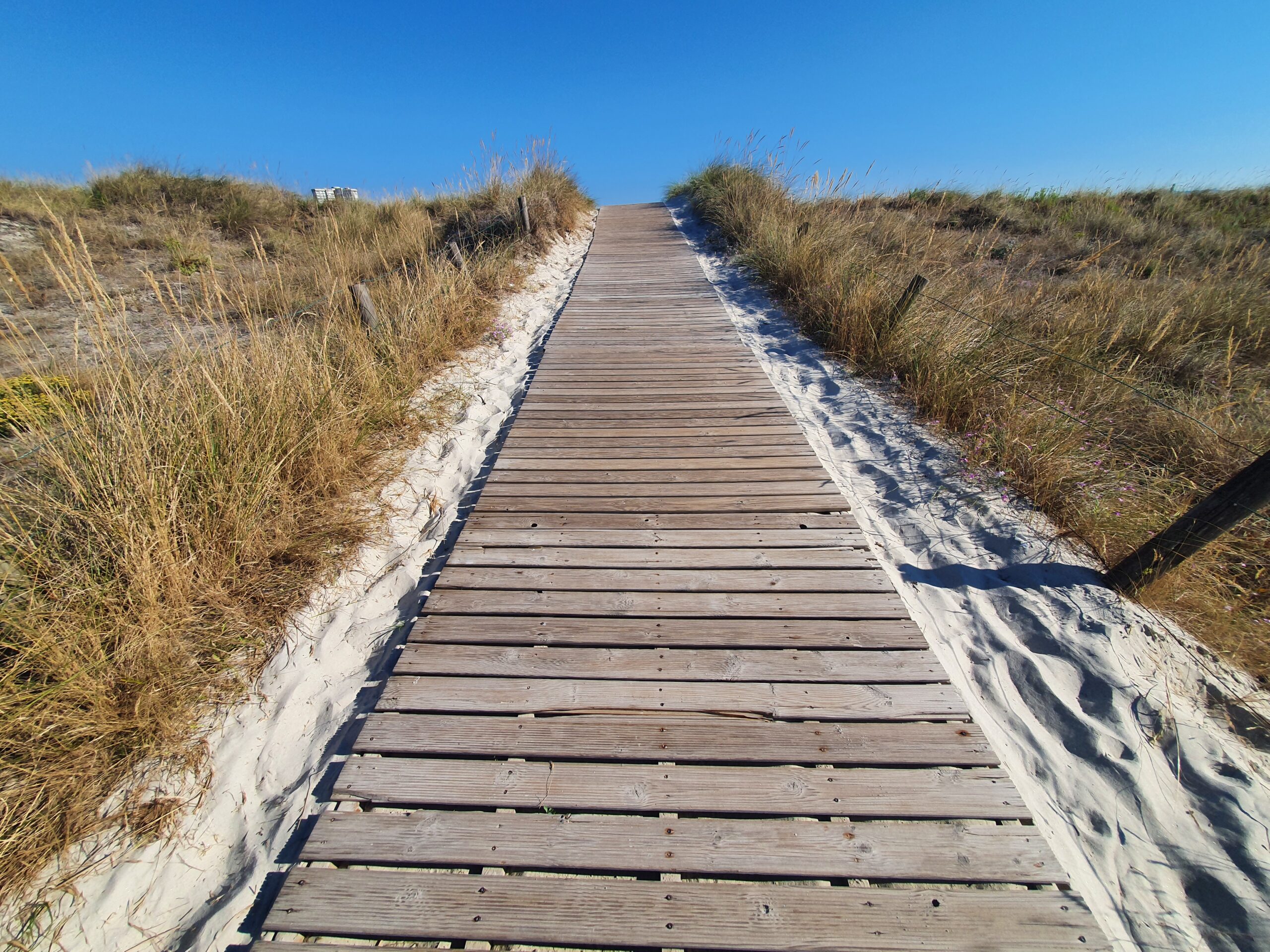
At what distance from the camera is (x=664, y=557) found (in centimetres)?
233

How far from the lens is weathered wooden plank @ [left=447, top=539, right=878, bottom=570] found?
229cm

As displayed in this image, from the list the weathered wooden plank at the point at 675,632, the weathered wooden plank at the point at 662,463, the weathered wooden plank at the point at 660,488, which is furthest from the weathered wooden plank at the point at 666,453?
the weathered wooden plank at the point at 675,632

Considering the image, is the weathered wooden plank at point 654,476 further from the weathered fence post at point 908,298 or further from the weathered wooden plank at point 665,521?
the weathered fence post at point 908,298

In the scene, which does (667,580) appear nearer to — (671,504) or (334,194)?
(671,504)

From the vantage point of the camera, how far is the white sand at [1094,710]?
1.34 meters

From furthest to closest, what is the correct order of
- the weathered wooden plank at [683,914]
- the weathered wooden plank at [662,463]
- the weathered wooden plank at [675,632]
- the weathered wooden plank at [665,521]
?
the weathered wooden plank at [662,463] → the weathered wooden plank at [665,521] → the weathered wooden plank at [675,632] → the weathered wooden plank at [683,914]

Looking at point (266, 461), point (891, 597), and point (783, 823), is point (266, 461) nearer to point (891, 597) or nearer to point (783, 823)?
point (783, 823)

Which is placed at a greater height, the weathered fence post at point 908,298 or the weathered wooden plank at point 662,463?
the weathered fence post at point 908,298

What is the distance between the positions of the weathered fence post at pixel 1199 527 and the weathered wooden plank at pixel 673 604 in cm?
104

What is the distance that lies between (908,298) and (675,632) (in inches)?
150

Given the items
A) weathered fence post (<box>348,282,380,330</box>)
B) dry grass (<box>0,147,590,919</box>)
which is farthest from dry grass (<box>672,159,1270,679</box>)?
weathered fence post (<box>348,282,380,330</box>)

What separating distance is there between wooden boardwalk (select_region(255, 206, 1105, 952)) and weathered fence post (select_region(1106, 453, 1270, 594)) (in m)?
1.05

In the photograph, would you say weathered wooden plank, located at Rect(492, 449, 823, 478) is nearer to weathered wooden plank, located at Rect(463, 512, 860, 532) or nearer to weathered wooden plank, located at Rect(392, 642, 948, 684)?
weathered wooden plank, located at Rect(463, 512, 860, 532)

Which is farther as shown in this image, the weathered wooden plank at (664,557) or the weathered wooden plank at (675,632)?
the weathered wooden plank at (664,557)
